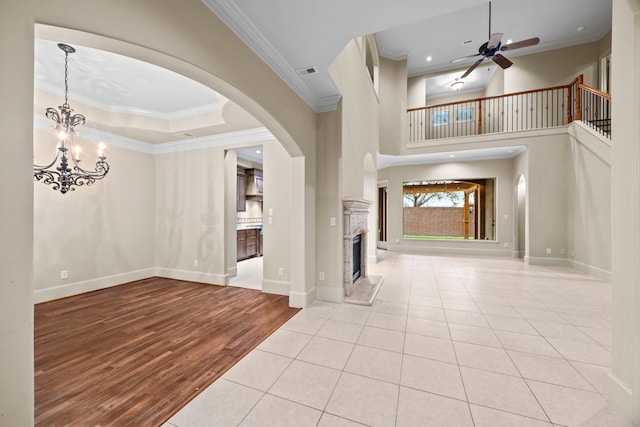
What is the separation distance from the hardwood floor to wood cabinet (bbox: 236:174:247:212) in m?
3.28

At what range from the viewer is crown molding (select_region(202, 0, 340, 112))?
1.90m

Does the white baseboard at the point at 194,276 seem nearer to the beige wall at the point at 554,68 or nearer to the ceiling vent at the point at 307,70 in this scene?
the ceiling vent at the point at 307,70

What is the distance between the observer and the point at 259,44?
2.33 meters

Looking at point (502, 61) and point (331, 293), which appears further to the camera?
point (502, 61)

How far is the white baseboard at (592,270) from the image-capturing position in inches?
191

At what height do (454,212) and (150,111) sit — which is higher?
(150,111)

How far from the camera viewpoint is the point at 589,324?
298 cm

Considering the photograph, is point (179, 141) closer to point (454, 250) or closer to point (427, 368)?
point (427, 368)

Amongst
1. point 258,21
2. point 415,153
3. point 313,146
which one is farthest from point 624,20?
point 415,153

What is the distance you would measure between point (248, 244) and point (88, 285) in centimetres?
359

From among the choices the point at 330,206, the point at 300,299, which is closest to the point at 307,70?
the point at 330,206

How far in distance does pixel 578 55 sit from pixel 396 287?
8.78 metres

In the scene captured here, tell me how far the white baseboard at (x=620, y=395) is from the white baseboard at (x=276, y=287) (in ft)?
11.6

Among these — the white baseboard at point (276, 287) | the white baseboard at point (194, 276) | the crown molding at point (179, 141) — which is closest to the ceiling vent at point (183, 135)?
the crown molding at point (179, 141)
